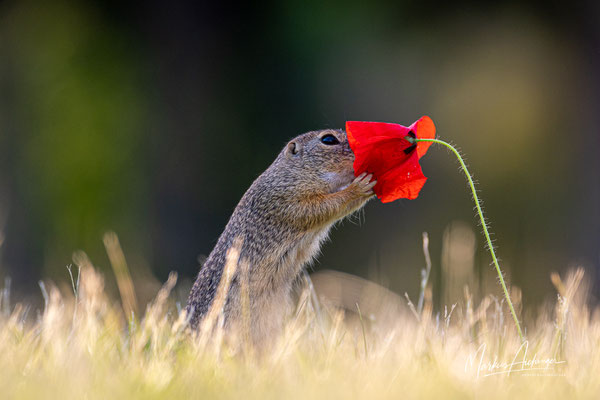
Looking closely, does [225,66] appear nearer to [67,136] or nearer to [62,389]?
[67,136]

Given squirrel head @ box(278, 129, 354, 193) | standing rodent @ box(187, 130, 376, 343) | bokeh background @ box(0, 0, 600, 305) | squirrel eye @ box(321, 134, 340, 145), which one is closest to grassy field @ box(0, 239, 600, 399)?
standing rodent @ box(187, 130, 376, 343)

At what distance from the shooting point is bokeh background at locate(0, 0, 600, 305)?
10.1m

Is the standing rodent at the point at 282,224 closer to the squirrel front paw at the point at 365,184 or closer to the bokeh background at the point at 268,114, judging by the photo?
the squirrel front paw at the point at 365,184

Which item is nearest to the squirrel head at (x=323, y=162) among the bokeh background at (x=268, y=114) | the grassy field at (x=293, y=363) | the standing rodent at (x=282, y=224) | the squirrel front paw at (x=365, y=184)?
the standing rodent at (x=282, y=224)

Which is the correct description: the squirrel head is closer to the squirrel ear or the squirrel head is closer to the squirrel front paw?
the squirrel ear

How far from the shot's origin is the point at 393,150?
345 centimetres

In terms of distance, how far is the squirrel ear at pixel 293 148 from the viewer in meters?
4.87

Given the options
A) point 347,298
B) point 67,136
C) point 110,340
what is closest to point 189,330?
point 110,340

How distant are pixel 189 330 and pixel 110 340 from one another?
57cm

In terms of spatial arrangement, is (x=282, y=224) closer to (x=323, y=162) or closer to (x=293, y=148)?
(x=323, y=162)

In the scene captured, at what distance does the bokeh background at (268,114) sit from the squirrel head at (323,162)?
16.5ft

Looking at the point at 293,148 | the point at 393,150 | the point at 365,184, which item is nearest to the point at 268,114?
the point at 293,148

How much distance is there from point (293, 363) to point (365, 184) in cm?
138

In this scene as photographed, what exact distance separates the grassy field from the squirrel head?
0.86m
